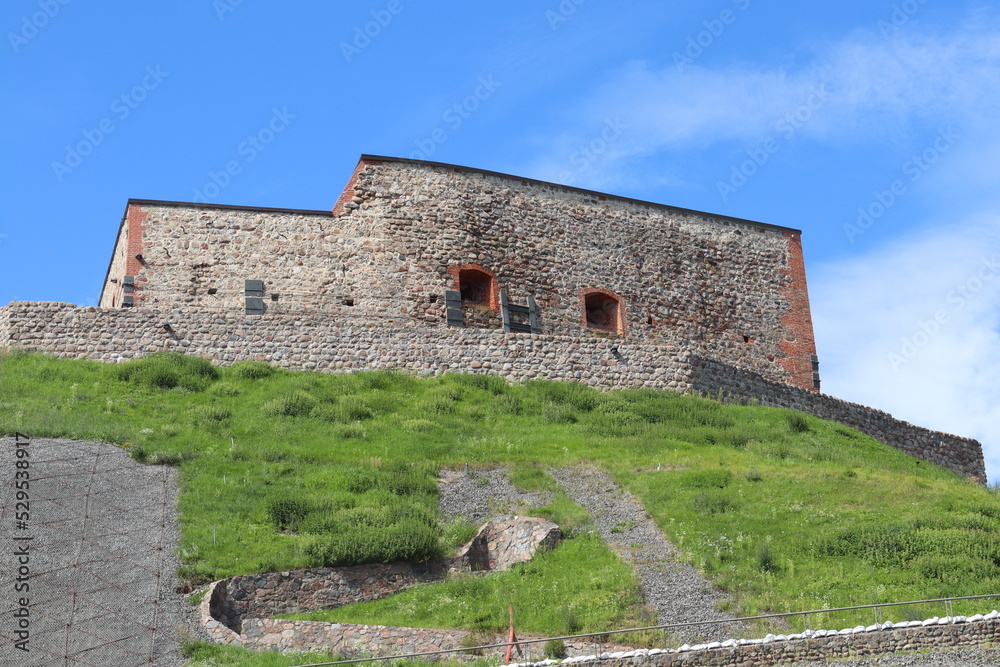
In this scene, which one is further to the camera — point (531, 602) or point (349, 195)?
point (349, 195)

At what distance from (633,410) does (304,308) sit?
7559mm

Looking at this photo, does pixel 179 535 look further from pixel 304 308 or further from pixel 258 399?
pixel 304 308

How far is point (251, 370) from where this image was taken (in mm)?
24938

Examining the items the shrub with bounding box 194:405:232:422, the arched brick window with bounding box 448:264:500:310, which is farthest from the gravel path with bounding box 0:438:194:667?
the arched brick window with bounding box 448:264:500:310

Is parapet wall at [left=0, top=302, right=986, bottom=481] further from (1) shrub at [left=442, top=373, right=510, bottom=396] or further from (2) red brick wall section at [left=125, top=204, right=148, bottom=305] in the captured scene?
(2) red brick wall section at [left=125, top=204, right=148, bottom=305]

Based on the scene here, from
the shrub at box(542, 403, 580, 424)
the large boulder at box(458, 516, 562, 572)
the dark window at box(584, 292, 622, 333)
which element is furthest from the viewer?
the dark window at box(584, 292, 622, 333)

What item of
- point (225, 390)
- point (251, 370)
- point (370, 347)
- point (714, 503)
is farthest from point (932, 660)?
point (251, 370)

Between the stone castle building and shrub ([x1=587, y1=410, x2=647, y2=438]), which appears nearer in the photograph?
shrub ([x1=587, y1=410, x2=647, y2=438])

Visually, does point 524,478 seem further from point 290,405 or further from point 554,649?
point 554,649

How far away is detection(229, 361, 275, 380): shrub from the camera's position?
2483 cm

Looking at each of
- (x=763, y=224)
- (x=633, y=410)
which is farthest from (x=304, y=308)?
(x=763, y=224)

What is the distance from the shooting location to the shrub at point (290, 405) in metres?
23.1

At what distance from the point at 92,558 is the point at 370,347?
10075 mm

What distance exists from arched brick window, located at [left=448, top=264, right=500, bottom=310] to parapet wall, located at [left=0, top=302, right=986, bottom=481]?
219 centimetres
